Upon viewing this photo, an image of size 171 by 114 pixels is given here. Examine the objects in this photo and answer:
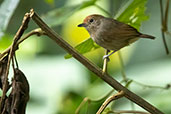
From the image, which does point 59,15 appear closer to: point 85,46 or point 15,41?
point 85,46

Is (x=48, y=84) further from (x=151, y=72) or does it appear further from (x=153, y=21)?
(x=153, y=21)

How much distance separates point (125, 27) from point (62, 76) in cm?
110

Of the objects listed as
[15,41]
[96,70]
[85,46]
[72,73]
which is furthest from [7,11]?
[72,73]

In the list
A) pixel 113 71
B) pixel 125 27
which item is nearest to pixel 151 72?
pixel 113 71

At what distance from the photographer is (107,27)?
8.98 feet

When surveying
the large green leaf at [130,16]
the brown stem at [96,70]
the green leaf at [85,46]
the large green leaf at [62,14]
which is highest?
the large green leaf at [62,14]

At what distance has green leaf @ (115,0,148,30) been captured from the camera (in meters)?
2.19

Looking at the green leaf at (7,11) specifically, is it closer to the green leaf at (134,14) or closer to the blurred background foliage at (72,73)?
the blurred background foliage at (72,73)

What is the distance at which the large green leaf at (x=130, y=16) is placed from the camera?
215 centimetres

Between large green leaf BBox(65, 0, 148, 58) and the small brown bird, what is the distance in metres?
0.09

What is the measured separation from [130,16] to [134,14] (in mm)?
59

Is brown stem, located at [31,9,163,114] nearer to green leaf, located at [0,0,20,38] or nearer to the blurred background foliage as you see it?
green leaf, located at [0,0,20,38]

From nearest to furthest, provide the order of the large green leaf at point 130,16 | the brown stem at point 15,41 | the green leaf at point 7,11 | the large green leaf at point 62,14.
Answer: the brown stem at point 15,41 < the green leaf at point 7,11 < the large green leaf at point 130,16 < the large green leaf at point 62,14

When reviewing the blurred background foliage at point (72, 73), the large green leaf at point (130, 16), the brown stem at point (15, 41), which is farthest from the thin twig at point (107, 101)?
the blurred background foliage at point (72, 73)
